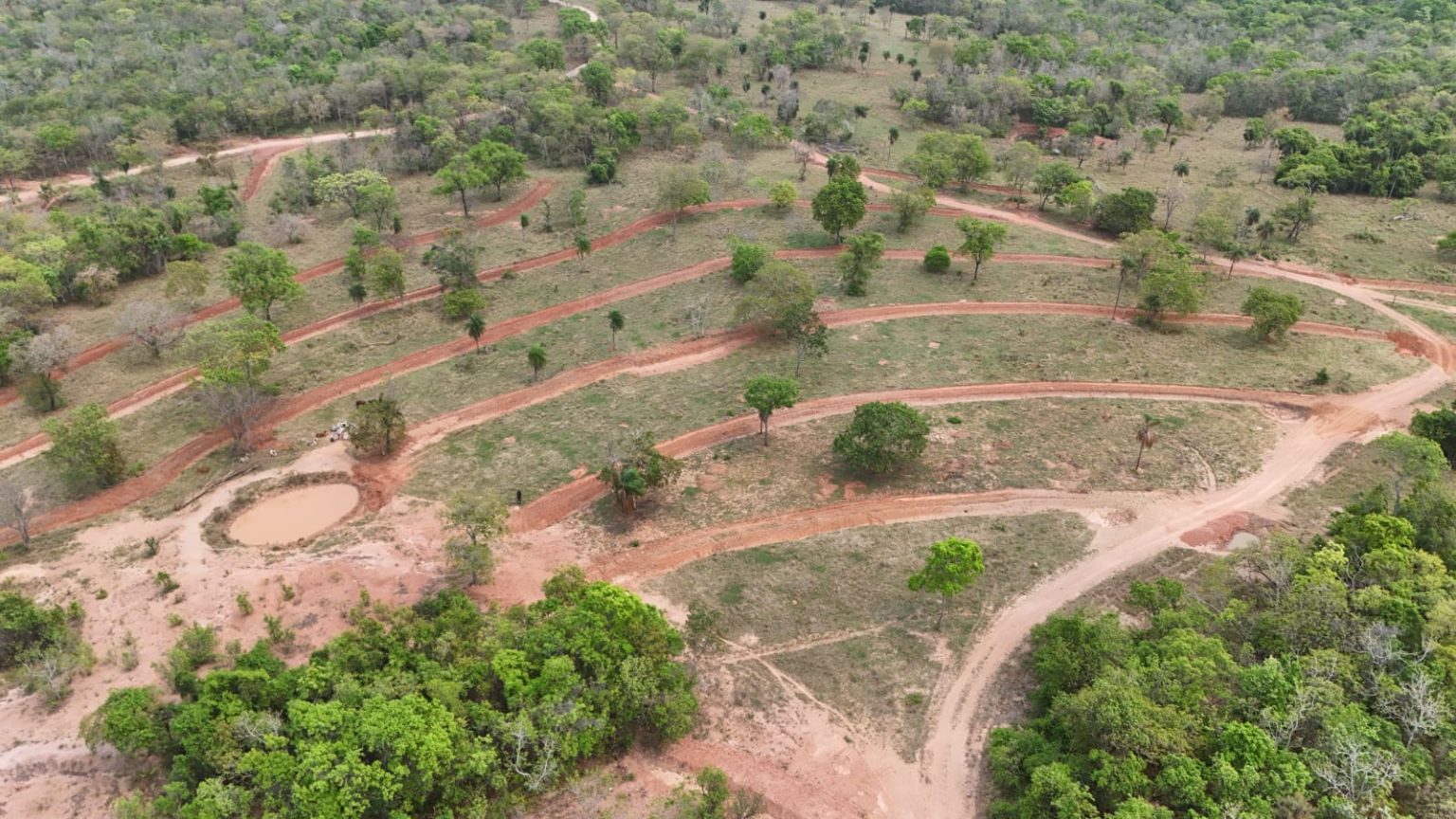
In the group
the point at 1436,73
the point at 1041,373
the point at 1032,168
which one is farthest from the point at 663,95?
the point at 1436,73

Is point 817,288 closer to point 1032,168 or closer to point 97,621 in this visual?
point 1032,168

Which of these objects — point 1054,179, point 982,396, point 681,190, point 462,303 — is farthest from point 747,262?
point 1054,179

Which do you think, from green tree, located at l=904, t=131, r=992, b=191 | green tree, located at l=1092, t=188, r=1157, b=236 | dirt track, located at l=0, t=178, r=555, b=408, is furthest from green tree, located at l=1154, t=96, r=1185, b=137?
dirt track, located at l=0, t=178, r=555, b=408

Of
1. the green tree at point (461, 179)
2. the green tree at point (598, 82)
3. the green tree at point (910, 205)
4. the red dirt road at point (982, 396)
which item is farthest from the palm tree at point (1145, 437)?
the green tree at point (598, 82)

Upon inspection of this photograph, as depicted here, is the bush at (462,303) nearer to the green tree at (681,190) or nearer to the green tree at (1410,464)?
the green tree at (681,190)

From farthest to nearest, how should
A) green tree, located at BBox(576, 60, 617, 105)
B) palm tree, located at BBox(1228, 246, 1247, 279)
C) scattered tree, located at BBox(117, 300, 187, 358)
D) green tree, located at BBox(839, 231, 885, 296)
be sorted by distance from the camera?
green tree, located at BBox(576, 60, 617, 105) < palm tree, located at BBox(1228, 246, 1247, 279) < green tree, located at BBox(839, 231, 885, 296) < scattered tree, located at BBox(117, 300, 187, 358)

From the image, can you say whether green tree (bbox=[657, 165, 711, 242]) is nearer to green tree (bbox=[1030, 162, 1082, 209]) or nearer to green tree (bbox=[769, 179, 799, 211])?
green tree (bbox=[769, 179, 799, 211])
